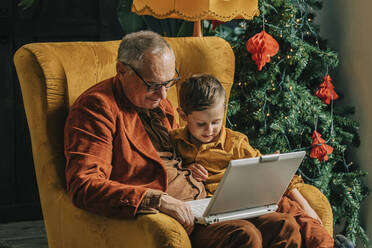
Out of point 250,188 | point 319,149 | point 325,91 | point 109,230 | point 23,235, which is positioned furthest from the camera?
point 23,235

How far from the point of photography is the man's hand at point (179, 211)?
1.59 metres

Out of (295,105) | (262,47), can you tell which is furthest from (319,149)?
(262,47)

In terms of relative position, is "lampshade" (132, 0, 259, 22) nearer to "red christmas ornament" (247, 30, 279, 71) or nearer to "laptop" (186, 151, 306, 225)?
"red christmas ornament" (247, 30, 279, 71)

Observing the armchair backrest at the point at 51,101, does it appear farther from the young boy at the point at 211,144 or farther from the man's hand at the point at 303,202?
the man's hand at the point at 303,202

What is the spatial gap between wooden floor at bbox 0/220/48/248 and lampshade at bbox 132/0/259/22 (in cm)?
151

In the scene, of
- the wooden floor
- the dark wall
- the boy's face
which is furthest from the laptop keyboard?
the dark wall

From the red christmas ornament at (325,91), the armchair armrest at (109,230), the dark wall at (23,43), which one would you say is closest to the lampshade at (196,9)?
the red christmas ornament at (325,91)

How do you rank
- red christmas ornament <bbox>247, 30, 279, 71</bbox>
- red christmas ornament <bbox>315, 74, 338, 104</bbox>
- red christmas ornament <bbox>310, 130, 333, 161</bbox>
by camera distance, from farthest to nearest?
red christmas ornament <bbox>315, 74, 338, 104</bbox> < red christmas ornament <bbox>310, 130, 333, 161</bbox> < red christmas ornament <bbox>247, 30, 279, 71</bbox>

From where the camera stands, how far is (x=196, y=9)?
7.41 feet

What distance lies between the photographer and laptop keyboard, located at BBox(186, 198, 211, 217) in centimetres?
166

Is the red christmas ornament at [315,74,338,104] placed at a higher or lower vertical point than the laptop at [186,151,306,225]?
lower

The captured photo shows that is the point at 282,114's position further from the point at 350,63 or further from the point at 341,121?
the point at 350,63

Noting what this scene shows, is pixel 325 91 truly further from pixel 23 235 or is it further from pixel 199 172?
pixel 23 235

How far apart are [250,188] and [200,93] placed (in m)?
0.38
